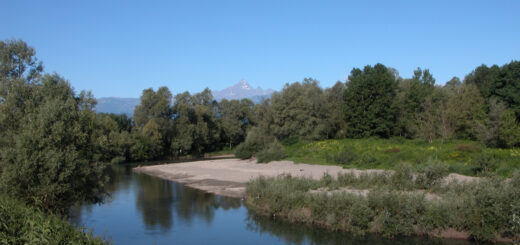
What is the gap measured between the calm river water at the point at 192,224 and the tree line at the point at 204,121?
3710 mm

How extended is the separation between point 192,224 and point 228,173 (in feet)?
71.6

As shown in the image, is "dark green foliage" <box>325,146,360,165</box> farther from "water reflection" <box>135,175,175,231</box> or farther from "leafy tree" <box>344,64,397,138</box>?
"water reflection" <box>135,175,175,231</box>

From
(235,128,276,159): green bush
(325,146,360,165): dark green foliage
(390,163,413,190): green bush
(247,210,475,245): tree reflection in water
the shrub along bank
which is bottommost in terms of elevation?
(247,210,475,245): tree reflection in water

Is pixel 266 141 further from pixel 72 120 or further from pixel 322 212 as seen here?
pixel 72 120

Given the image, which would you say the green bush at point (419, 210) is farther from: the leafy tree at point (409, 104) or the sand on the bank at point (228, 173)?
the leafy tree at point (409, 104)

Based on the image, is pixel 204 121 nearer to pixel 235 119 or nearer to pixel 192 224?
pixel 235 119

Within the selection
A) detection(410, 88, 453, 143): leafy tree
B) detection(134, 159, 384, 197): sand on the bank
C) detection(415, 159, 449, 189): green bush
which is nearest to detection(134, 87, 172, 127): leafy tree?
detection(134, 159, 384, 197): sand on the bank

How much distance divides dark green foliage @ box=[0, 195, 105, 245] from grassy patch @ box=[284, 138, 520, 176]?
2282 centimetres

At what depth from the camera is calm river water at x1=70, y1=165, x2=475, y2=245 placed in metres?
22.0

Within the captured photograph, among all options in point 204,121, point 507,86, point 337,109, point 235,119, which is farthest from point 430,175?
point 235,119

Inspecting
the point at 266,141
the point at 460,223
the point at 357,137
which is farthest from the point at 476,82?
the point at 460,223

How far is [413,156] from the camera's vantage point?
39.8 meters

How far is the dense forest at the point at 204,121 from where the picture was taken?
17.8 metres

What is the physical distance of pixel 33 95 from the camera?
2041 cm
